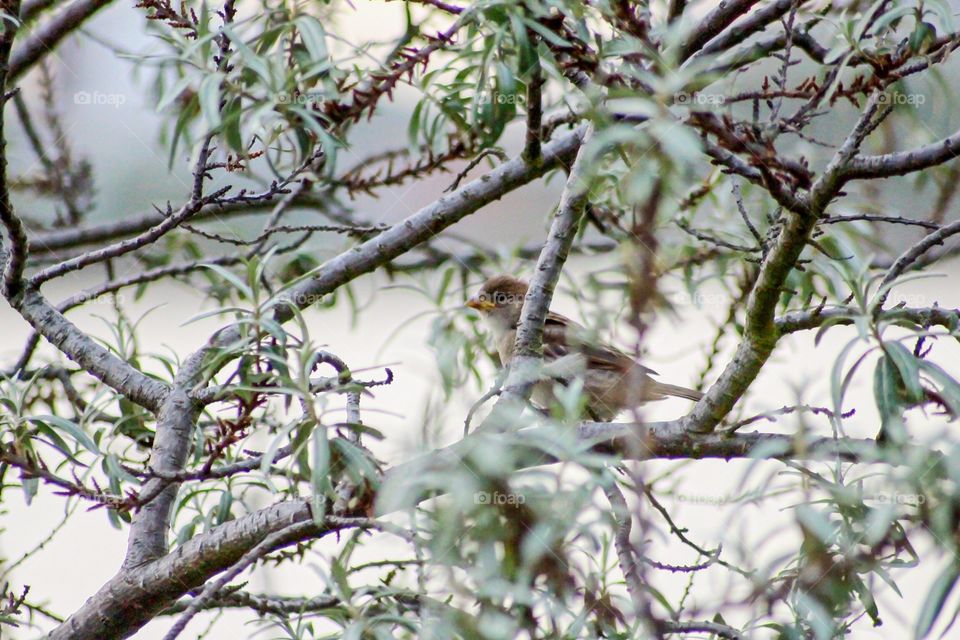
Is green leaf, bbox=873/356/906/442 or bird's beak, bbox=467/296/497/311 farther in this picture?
bird's beak, bbox=467/296/497/311

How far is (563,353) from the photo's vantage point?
507cm

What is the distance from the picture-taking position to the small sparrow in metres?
4.30

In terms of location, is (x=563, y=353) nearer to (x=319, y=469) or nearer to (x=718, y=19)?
(x=718, y=19)

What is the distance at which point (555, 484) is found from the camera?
1.76 metres

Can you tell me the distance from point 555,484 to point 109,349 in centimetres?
200

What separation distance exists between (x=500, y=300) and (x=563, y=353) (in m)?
0.70

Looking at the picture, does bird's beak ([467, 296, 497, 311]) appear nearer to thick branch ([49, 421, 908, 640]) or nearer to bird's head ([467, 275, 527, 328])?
bird's head ([467, 275, 527, 328])

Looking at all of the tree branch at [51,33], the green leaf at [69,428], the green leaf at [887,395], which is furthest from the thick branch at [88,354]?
the green leaf at [887,395]

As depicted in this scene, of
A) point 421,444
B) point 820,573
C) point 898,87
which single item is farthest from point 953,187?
point 421,444

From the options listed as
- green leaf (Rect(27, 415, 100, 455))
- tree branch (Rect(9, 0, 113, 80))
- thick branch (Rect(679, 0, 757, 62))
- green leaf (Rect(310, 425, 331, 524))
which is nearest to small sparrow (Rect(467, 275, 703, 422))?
thick branch (Rect(679, 0, 757, 62))

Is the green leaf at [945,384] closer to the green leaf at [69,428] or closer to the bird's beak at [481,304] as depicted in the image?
the green leaf at [69,428]

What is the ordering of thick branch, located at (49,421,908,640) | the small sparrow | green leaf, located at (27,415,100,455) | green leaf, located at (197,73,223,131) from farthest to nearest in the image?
the small sparrow, green leaf, located at (27,415,100,455), green leaf, located at (197,73,223,131), thick branch, located at (49,421,908,640)

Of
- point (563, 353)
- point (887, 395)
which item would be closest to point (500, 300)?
point (563, 353)

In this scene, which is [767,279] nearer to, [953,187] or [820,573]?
[820,573]
